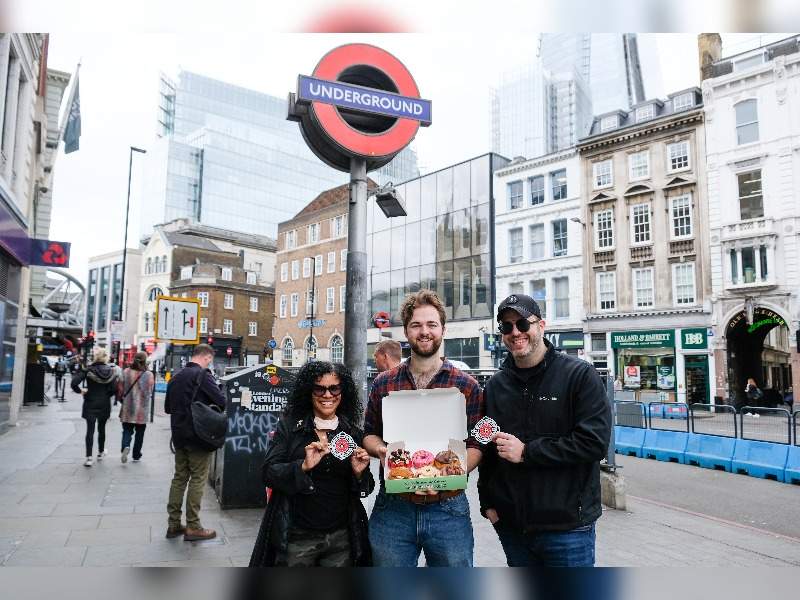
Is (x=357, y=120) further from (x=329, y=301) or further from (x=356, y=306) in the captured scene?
(x=329, y=301)

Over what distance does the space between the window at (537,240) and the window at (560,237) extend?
26.7 inches

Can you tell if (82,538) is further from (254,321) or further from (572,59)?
(572,59)

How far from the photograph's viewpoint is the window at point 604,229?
27.2 metres

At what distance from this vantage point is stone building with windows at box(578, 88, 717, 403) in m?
24.3

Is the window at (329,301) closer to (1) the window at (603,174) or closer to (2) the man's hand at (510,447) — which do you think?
(1) the window at (603,174)

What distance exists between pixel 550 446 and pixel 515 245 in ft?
95.0

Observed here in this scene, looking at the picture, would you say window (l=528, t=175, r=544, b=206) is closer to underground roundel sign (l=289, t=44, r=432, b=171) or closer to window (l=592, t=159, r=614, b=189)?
window (l=592, t=159, r=614, b=189)

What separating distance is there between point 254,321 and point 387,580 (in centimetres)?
5723

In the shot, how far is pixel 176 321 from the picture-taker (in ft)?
34.3

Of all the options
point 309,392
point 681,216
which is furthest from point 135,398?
point 681,216

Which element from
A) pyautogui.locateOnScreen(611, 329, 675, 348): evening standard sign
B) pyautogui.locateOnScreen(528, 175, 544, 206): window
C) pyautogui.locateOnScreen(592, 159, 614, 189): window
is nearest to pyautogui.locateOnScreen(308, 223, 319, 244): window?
pyautogui.locateOnScreen(528, 175, 544, 206): window

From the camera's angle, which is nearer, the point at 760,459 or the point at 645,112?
the point at 760,459

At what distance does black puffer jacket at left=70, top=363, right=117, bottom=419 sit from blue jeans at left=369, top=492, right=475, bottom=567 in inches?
299

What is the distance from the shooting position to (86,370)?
357 inches
